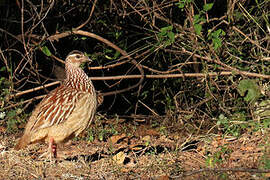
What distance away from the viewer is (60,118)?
6.99m

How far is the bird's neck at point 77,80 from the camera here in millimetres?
7469

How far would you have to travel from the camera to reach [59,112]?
23.0 feet

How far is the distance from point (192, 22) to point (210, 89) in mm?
1099

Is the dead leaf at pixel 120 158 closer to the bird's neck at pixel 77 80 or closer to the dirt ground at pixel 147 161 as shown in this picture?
the dirt ground at pixel 147 161

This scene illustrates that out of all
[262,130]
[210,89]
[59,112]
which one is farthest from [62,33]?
[262,130]

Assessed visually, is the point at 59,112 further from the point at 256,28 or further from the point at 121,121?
the point at 256,28

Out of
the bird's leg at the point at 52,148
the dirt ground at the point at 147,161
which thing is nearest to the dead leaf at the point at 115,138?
the dirt ground at the point at 147,161

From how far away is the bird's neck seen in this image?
747 centimetres

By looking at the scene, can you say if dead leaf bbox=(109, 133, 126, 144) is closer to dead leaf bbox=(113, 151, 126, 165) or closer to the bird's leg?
the bird's leg

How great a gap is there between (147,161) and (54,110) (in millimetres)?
1574

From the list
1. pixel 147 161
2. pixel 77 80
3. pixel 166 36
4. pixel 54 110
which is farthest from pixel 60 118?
pixel 166 36

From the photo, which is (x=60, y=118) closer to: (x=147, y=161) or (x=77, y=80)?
(x=77, y=80)

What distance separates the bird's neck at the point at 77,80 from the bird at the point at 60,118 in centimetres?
6

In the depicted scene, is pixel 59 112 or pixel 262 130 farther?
pixel 59 112
